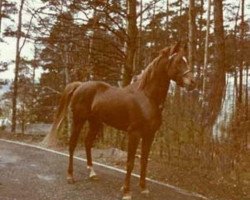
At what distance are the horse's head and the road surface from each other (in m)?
2.00

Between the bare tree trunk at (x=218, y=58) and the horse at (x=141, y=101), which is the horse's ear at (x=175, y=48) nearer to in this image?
the horse at (x=141, y=101)

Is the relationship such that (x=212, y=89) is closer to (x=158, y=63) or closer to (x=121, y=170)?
(x=121, y=170)

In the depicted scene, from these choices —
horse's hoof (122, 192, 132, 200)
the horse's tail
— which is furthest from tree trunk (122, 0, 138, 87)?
horse's hoof (122, 192, 132, 200)

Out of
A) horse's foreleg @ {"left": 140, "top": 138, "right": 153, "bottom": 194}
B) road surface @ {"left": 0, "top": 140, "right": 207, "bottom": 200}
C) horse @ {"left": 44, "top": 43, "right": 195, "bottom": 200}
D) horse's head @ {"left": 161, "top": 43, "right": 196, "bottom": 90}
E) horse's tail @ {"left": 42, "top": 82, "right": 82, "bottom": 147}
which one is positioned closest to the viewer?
horse's head @ {"left": 161, "top": 43, "right": 196, "bottom": 90}

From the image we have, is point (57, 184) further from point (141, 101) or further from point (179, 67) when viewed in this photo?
point (179, 67)

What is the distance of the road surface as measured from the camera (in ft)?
27.2

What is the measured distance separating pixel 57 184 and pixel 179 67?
10.1ft

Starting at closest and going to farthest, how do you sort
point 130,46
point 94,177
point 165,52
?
point 165,52
point 94,177
point 130,46

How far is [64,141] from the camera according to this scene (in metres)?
16.5

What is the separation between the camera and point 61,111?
34.0 ft

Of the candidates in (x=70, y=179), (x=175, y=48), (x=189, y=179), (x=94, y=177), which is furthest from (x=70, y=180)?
(x=175, y=48)

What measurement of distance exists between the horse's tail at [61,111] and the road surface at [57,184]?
0.64 metres

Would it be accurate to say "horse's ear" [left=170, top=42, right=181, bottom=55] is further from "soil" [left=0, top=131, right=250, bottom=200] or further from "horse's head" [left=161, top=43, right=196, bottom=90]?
"soil" [left=0, top=131, right=250, bottom=200]

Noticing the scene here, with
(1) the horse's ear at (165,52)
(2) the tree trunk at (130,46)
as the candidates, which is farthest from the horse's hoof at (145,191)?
(2) the tree trunk at (130,46)
